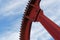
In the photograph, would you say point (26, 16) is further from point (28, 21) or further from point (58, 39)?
point (58, 39)

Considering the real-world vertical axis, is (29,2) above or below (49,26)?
above

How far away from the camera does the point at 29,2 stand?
28672 mm

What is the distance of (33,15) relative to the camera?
28750mm

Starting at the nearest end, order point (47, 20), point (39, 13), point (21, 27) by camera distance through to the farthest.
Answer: point (47, 20), point (39, 13), point (21, 27)

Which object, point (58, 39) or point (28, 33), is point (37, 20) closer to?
point (28, 33)

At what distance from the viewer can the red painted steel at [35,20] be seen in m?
25.2

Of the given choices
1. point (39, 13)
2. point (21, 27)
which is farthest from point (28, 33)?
point (39, 13)

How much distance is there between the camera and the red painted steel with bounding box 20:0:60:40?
25.2 metres

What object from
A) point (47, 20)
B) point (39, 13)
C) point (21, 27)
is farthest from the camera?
point (21, 27)

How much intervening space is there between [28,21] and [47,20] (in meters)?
4.11

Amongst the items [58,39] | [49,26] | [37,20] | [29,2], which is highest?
[29,2]

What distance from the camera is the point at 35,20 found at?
28594mm

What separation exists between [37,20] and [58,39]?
4794mm

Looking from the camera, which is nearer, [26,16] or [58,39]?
[58,39]
